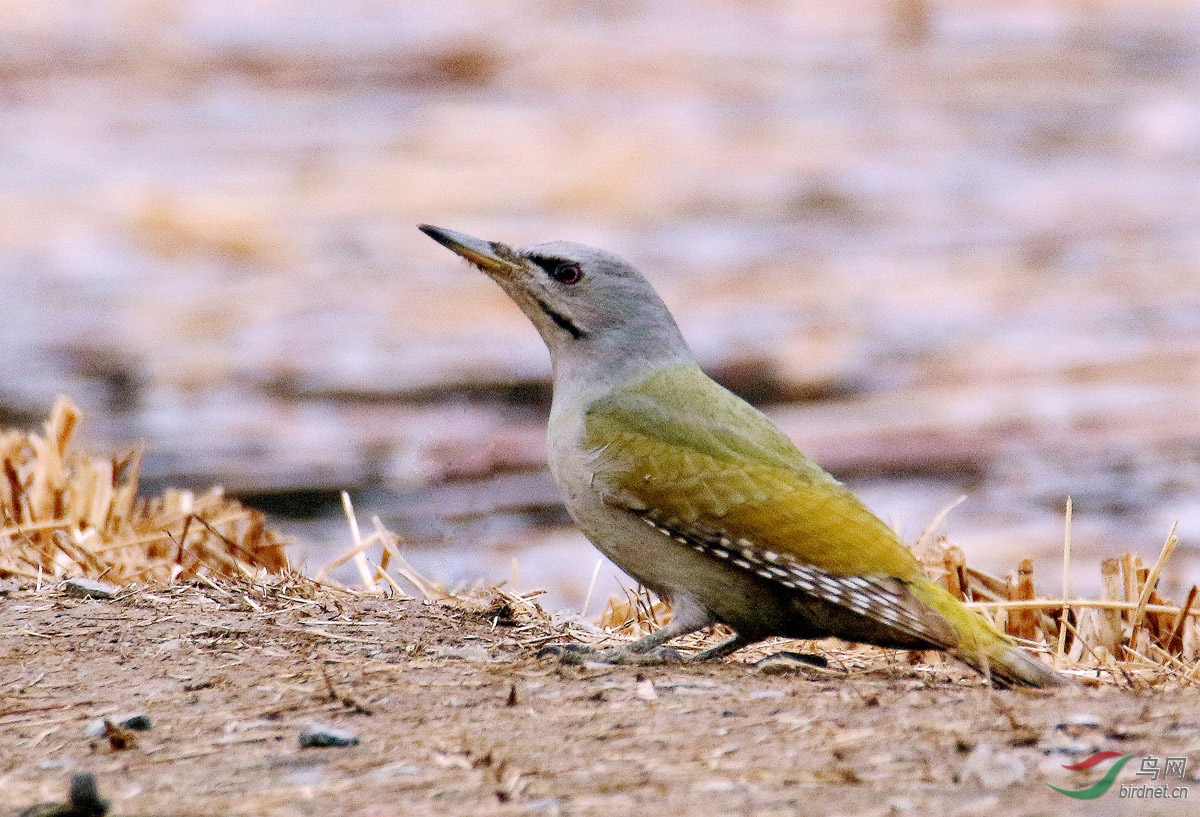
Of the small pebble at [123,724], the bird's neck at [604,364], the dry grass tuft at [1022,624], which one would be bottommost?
the dry grass tuft at [1022,624]

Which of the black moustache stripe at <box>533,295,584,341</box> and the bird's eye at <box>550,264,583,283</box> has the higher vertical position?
the bird's eye at <box>550,264,583,283</box>

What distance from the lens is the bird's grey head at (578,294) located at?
15.8ft

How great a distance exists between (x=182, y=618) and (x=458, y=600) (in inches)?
30.1

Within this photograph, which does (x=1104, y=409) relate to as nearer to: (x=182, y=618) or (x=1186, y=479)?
(x=1186, y=479)

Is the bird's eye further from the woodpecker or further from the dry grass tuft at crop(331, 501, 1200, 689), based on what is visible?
the dry grass tuft at crop(331, 501, 1200, 689)

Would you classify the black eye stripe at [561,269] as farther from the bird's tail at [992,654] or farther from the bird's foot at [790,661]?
the bird's tail at [992,654]

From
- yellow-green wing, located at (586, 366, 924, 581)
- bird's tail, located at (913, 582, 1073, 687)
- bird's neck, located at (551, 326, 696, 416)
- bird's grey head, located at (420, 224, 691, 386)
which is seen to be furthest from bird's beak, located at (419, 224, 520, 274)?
bird's tail, located at (913, 582, 1073, 687)

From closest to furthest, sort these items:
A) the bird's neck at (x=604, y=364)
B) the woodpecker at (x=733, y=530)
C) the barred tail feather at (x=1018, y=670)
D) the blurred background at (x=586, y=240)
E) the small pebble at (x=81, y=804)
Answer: the small pebble at (x=81, y=804), the barred tail feather at (x=1018, y=670), the woodpecker at (x=733, y=530), the bird's neck at (x=604, y=364), the blurred background at (x=586, y=240)

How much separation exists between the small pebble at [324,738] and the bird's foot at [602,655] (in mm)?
777

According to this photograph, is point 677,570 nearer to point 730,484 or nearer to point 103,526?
point 730,484

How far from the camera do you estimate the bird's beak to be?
4.82 meters

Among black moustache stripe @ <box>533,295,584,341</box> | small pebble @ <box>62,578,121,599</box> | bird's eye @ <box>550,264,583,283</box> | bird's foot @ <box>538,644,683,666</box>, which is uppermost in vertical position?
bird's eye @ <box>550,264,583,283</box>

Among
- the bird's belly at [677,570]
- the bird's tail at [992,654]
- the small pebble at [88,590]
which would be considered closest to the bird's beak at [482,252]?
the bird's belly at [677,570]

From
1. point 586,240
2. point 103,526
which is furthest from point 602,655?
point 586,240
